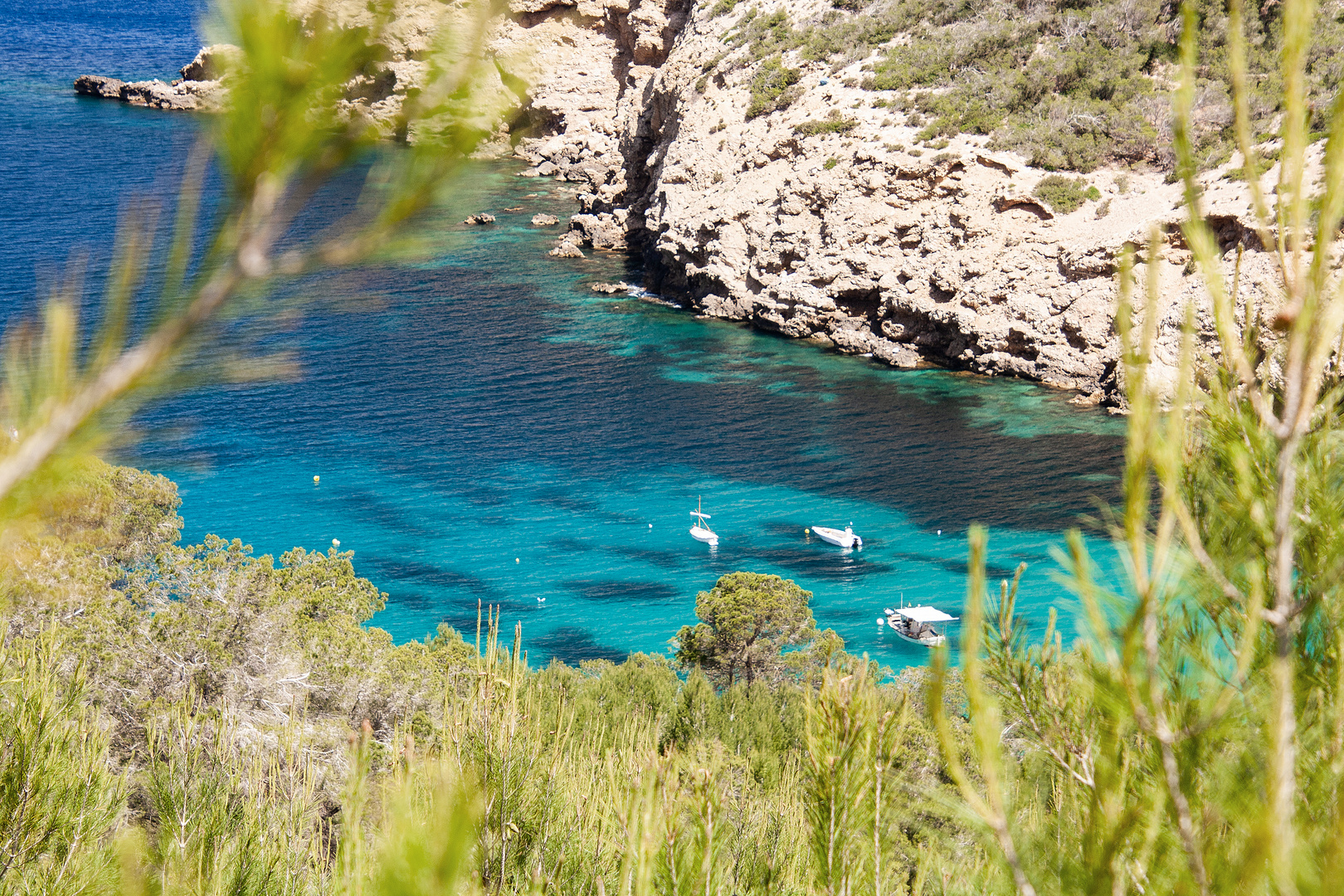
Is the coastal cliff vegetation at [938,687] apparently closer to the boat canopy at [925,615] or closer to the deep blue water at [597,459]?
the deep blue water at [597,459]

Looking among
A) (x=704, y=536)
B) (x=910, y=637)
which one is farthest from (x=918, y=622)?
(x=704, y=536)

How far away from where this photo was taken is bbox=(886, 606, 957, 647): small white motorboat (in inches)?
730

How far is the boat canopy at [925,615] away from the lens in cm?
1853

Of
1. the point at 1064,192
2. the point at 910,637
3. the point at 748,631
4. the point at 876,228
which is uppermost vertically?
the point at 1064,192

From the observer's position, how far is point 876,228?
33250mm

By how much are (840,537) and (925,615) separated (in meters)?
4.00

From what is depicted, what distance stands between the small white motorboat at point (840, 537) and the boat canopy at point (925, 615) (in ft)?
10.9

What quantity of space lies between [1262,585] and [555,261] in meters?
39.9

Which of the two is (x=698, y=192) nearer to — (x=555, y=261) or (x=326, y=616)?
(x=555, y=261)

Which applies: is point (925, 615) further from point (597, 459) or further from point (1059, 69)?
point (1059, 69)

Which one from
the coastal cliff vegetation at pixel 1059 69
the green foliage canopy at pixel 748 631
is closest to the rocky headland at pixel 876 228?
the coastal cliff vegetation at pixel 1059 69

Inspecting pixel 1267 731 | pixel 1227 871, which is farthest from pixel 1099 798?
pixel 1267 731

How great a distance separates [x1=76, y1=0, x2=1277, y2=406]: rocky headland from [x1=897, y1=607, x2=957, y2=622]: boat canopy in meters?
11.4

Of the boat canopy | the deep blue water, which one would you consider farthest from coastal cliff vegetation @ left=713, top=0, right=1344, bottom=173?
the boat canopy
